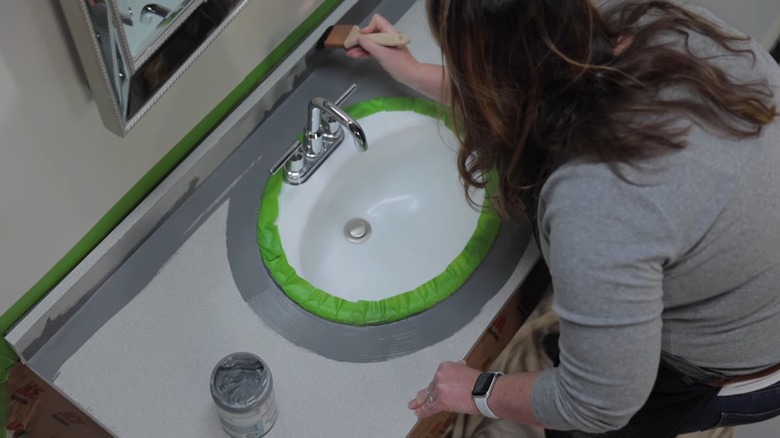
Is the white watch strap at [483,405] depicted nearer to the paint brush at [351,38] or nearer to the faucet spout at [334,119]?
the faucet spout at [334,119]

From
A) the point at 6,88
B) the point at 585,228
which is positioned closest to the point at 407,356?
the point at 585,228

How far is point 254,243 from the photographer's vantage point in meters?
1.30

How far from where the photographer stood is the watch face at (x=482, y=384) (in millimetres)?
1155

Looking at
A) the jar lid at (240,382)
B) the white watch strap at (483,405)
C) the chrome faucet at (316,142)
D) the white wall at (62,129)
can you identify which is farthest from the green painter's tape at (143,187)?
the white watch strap at (483,405)

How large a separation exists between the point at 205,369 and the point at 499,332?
477 millimetres

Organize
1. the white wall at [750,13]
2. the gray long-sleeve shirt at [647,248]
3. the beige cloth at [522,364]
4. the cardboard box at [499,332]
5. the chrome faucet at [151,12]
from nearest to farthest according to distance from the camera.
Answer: the gray long-sleeve shirt at [647,248]
the chrome faucet at [151,12]
the cardboard box at [499,332]
the beige cloth at [522,364]
the white wall at [750,13]

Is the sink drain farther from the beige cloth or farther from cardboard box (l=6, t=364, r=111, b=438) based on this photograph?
cardboard box (l=6, t=364, r=111, b=438)

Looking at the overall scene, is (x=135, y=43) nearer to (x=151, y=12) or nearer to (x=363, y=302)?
(x=151, y=12)

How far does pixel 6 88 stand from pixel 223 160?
46cm

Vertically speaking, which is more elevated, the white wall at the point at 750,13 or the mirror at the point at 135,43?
the white wall at the point at 750,13

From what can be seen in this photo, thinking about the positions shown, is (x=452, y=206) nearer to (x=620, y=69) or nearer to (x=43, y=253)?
(x=620, y=69)

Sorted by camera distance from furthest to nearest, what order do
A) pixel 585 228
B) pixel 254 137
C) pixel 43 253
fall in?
pixel 254 137
pixel 43 253
pixel 585 228

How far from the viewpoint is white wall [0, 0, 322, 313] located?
954mm

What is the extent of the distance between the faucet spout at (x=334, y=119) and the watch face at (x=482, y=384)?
413 mm
